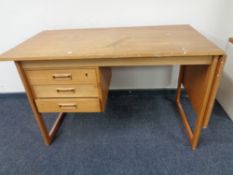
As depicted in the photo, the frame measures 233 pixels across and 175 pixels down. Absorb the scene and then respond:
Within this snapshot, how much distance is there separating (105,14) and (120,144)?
1.21m

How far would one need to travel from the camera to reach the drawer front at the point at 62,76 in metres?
1.09

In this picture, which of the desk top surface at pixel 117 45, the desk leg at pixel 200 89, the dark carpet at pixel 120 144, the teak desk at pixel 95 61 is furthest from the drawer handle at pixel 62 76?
the desk leg at pixel 200 89

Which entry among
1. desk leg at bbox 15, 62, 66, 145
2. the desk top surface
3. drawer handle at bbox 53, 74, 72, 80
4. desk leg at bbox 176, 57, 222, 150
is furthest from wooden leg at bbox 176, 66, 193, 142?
desk leg at bbox 15, 62, 66, 145

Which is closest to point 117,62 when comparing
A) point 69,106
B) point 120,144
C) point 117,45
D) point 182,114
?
point 117,45

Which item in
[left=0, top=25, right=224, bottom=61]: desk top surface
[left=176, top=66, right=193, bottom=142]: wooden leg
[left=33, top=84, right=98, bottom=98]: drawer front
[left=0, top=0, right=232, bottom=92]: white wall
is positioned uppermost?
[left=0, top=0, right=232, bottom=92]: white wall

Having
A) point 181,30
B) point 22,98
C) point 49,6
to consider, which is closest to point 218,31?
point 181,30

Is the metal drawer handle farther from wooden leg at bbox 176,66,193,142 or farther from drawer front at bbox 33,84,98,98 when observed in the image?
wooden leg at bbox 176,66,193,142

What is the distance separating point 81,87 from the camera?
115 centimetres

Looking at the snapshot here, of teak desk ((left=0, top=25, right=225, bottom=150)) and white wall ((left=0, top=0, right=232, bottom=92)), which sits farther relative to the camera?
white wall ((left=0, top=0, right=232, bottom=92))

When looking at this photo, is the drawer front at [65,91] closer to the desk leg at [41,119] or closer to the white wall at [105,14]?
the desk leg at [41,119]

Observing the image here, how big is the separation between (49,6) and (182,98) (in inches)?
67.4

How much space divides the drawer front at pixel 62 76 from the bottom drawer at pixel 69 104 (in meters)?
0.14

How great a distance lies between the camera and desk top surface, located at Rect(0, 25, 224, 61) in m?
0.97

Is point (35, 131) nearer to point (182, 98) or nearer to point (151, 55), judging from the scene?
point (151, 55)
